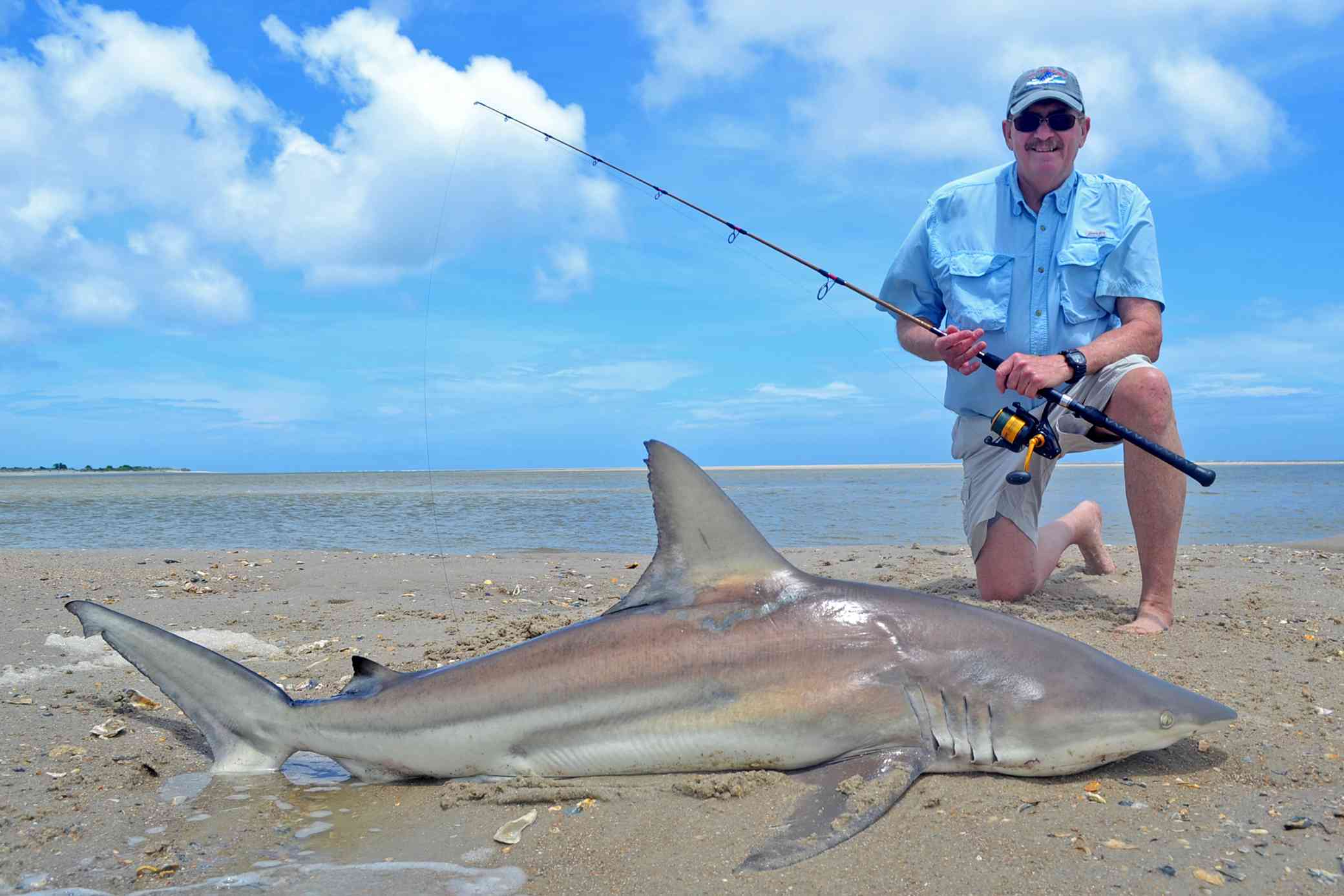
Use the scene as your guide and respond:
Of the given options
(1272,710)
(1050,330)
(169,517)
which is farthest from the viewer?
(169,517)

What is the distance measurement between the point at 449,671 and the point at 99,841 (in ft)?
3.19

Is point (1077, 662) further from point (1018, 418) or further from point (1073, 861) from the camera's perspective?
point (1018, 418)

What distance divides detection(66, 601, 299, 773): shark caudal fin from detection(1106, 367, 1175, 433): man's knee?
3.88 meters

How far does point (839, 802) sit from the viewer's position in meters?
2.32

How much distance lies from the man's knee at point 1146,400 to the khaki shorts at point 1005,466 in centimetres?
14

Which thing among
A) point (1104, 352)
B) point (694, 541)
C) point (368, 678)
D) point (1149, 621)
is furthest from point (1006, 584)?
point (368, 678)

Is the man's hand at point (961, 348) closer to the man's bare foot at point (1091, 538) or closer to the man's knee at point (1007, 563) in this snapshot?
the man's knee at point (1007, 563)

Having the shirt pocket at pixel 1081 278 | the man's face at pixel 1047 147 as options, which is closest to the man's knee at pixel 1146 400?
the shirt pocket at pixel 1081 278

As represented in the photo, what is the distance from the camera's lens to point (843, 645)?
8.66 feet

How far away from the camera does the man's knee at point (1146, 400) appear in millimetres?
4348

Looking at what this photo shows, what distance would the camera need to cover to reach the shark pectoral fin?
6.97 ft

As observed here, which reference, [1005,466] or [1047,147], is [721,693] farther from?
[1047,147]

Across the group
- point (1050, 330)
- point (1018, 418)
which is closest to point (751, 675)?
point (1018, 418)

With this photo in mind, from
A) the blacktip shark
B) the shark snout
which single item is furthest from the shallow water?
the shark snout
